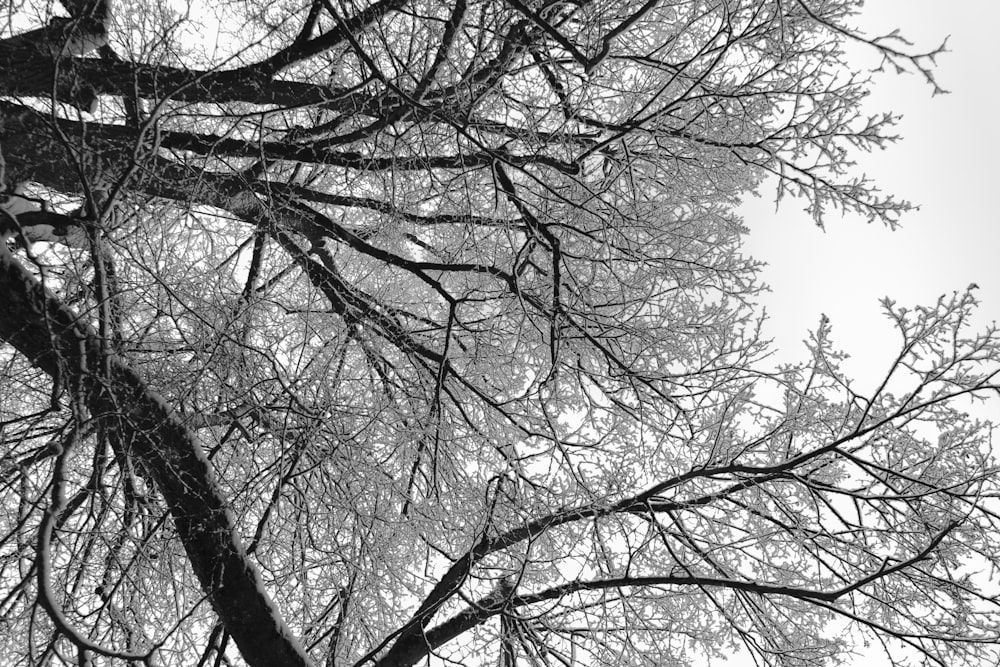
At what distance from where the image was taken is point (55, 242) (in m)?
4.86

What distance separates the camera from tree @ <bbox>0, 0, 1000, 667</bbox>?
409 cm

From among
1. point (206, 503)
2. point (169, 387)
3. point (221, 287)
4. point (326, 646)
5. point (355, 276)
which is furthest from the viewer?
point (355, 276)

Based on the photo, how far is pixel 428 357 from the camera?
223 inches

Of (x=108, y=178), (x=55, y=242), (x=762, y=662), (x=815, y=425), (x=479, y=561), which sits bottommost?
(x=762, y=662)

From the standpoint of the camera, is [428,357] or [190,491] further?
[428,357]

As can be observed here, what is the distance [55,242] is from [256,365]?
150 centimetres

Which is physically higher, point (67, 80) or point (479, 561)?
point (67, 80)

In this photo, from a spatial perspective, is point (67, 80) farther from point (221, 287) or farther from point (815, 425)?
point (815, 425)

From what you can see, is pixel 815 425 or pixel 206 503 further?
pixel 815 425

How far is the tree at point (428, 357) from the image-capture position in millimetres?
4094

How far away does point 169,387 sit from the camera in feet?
14.5

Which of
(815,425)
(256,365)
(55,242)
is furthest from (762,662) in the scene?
(55,242)

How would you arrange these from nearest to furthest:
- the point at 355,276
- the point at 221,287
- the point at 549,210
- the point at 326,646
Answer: the point at 221,287 → the point at 549,210 → the point at 326,646 → the point at 355,276

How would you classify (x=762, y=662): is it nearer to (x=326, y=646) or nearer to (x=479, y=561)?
(x=479, y=561)
